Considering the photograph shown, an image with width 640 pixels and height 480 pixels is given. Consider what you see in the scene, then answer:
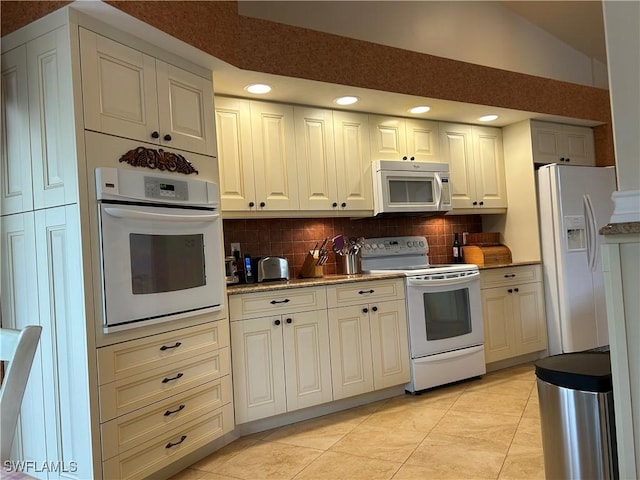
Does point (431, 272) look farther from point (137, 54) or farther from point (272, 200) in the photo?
point (137, 54)

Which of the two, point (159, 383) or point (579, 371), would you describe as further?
point (159, 383)

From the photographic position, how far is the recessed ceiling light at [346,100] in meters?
3.46

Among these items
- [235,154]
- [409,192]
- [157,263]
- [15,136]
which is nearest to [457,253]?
[409,192]

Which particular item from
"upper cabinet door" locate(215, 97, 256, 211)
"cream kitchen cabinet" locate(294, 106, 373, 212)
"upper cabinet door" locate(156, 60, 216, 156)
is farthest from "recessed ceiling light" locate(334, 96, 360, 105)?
"upper cabinet door" locate(156, 60, 216, 156)

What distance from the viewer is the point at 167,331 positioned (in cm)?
239

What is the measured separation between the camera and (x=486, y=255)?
4344mm

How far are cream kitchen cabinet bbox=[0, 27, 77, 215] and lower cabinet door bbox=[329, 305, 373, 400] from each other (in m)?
1.75

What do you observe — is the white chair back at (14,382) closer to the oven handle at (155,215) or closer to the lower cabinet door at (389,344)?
the oven handle at (155,215)

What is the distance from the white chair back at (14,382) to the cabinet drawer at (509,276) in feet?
11.1

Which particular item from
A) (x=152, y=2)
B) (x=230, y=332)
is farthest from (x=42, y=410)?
(x=152, y=2)

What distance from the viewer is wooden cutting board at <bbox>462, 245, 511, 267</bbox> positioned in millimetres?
4328

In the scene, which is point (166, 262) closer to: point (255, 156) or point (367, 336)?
point (255, 156)

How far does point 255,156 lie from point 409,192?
4.33 ft

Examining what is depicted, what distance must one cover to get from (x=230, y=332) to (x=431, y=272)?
1517 millimetres
